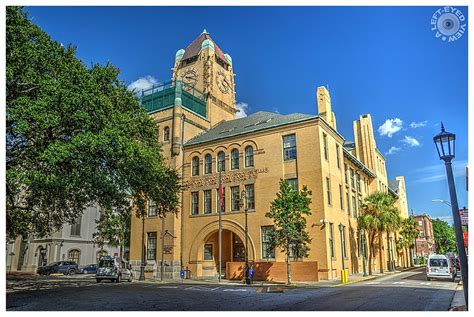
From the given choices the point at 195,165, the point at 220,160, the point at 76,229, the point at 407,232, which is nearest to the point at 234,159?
the point at 220,160

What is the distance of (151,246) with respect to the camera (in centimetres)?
3506

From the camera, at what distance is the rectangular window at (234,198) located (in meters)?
32.3

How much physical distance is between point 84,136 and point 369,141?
130 feet

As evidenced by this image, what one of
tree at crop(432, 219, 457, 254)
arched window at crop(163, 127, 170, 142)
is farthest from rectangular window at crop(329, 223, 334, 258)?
tree at crop(432, 219, 457, 254)

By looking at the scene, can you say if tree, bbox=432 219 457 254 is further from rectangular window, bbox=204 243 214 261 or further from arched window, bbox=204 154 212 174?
arched window, bbox=204 154 212 174

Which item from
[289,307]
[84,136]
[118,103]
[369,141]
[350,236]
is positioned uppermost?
[369,141]

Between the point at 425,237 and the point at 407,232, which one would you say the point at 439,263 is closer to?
the point at 407,232

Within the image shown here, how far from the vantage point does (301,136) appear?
30.4 meters

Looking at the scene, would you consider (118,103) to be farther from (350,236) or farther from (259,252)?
(350,236)

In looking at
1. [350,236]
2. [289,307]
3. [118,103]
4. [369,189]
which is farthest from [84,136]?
[369,189]

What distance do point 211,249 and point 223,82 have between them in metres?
20.2

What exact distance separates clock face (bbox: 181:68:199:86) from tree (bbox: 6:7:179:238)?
25717mm

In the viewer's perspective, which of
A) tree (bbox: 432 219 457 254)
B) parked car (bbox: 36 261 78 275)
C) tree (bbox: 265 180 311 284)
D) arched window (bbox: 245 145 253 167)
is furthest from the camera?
tree (bbox: 432 219 457 254)

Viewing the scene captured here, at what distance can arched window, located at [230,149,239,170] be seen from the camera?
109ft
